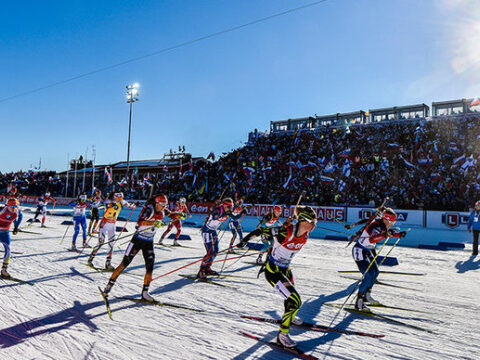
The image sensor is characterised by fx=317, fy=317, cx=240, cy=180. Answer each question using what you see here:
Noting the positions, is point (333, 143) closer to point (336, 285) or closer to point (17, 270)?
point (336, 285)

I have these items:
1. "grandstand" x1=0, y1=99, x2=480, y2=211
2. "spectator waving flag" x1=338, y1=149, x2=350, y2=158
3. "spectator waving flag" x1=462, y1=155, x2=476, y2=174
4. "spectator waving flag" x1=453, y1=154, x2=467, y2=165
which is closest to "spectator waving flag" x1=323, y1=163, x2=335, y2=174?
"grandstand" x1=0, y1=99, x2=480, y2=211

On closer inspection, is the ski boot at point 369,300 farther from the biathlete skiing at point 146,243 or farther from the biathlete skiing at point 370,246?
the biathlete skiing at point 146,243

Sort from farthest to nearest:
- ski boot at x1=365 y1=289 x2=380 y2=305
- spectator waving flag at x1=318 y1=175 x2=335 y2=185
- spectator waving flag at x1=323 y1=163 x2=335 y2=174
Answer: spectator waving flag at x1=323 y1=163 x2=335 y2=174
spectator waving flag at x1=318 y1=175 x2=335 y2=185
ski boot at x1=365 y1=289 x2=380 y2=305

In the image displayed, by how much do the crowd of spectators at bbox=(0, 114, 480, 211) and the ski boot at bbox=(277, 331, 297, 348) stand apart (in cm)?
1513

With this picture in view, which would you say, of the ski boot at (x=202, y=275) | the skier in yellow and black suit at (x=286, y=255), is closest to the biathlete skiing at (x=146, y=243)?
the ski boot at (x=202, y=275)

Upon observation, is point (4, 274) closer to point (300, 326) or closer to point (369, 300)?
point (300, 326)

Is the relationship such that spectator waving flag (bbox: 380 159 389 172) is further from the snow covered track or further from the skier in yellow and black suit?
the skier in yellow and black suit

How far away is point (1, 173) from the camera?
6112cm

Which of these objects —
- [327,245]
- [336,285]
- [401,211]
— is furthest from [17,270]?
[401,211]

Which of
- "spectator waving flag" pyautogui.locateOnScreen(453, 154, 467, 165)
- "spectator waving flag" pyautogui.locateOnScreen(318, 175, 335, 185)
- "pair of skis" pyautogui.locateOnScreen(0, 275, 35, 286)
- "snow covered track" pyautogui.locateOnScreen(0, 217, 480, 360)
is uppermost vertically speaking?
"spectator waving flag" pyautogui.locateOnScreen(453, 154, 467, 165)

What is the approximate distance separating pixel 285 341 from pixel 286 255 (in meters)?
1.19

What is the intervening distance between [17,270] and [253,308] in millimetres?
6894

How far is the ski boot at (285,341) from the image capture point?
447cm

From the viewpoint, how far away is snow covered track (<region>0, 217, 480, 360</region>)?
14.5 ft
